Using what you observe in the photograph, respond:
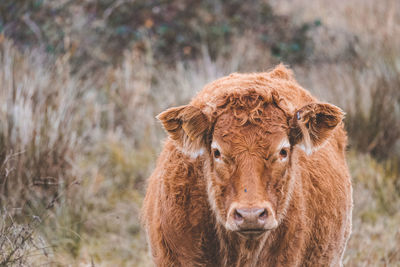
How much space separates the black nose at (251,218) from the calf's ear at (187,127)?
1.88 feet

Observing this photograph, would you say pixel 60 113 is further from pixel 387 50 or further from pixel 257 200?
pixel 387 50

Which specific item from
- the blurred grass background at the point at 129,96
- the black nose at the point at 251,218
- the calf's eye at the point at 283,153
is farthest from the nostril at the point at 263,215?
the blurred grass background at the point at 129,96

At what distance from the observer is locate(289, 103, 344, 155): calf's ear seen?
3.07m

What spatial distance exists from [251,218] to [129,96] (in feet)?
20.6

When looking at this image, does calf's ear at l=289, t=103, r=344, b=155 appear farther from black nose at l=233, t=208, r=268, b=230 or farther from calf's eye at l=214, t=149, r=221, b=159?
black nose at l=233, t=208, r=268, b=230

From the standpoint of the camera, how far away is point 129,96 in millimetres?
8750

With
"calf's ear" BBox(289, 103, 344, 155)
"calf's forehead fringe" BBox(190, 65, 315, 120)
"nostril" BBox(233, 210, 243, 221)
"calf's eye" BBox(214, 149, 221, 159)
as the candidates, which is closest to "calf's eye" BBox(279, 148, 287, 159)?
"calf's ear" BBox(289, 103, 344, 155)

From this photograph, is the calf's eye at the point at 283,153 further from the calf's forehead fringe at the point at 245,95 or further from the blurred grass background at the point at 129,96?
the blurred grass background at the point at 129,96

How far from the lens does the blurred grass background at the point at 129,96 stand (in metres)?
5.30

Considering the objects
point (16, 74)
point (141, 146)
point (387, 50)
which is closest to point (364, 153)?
point (387, 50)

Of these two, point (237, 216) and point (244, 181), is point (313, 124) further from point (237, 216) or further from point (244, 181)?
point (237, 216)

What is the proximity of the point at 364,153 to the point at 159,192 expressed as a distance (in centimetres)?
507

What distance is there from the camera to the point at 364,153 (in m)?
7.80

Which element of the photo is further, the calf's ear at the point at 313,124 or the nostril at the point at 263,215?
the calf's ear at the point at 313,124
